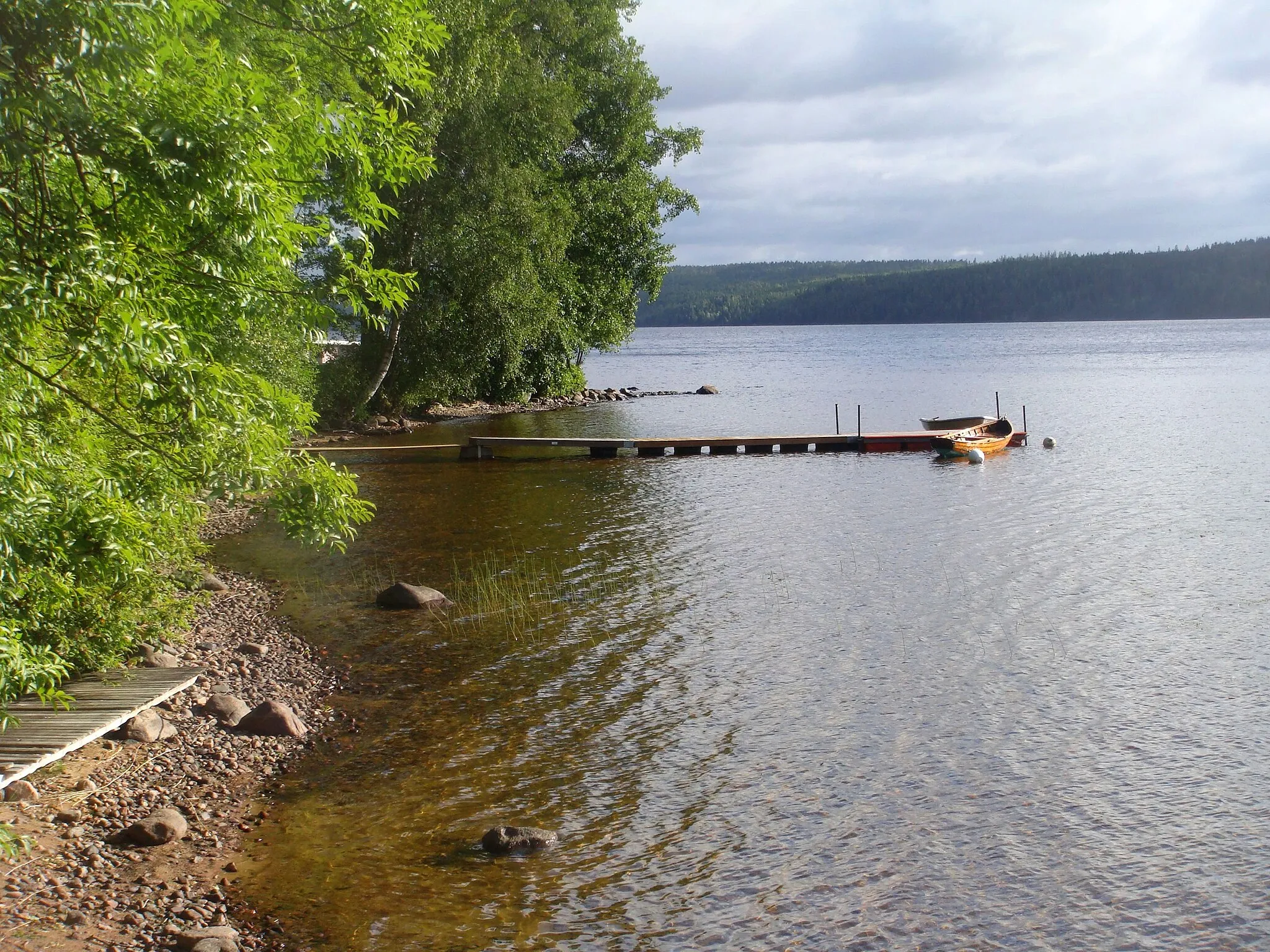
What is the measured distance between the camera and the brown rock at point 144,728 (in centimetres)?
1076

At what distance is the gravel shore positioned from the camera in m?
7.64

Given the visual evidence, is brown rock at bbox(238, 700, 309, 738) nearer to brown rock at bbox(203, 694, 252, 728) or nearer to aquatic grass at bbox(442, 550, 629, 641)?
brown rock at bbox(203, 694, 252, 728)

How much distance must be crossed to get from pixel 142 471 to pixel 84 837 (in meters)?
3.07

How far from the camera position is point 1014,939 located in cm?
802

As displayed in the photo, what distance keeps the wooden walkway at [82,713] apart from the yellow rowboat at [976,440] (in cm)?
2833

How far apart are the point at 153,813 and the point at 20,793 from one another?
1.07 meters

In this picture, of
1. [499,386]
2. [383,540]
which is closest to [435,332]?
[499,386]

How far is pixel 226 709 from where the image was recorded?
38.8 ft

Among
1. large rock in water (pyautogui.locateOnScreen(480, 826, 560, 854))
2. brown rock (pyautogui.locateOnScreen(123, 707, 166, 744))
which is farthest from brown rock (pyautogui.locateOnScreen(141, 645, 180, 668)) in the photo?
large rock in water (pyautogui.locateOnScreen(480, 826, 560, 854))

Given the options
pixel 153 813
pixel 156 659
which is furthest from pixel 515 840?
pixel 156 659

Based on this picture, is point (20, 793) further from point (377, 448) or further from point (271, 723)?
point (377, 448)

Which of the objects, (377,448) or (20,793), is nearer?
(20,793)

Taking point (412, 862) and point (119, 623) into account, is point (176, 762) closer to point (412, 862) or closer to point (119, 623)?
point (119, 623)

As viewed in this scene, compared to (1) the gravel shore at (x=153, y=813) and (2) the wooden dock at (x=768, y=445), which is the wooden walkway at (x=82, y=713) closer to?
(1) the gravel shore at (x=153, y=813)
